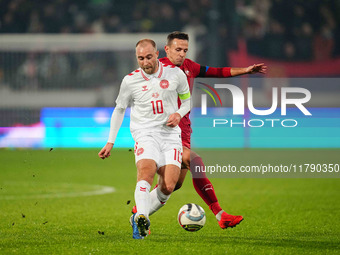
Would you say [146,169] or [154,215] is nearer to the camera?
[146,169]

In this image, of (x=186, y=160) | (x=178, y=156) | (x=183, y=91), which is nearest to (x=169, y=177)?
(x=178, y=156)

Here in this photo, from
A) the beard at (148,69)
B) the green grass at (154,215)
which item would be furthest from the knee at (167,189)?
the beard at (148,69)

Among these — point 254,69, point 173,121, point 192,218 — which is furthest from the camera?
point 254,69

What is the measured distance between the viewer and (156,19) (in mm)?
23359

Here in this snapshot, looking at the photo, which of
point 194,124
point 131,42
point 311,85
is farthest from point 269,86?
point 131,42

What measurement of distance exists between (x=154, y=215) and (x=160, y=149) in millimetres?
2523

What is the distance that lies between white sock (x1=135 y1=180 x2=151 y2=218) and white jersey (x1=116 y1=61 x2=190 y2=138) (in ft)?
1.67

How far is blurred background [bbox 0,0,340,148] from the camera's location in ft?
60.1

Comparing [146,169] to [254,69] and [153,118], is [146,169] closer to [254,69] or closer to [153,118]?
[153,118]

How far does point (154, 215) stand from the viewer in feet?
28.3

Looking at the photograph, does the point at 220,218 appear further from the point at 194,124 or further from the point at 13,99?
the point at 13,99

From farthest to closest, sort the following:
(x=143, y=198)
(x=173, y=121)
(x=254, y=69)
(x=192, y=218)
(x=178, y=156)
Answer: (x=254, y=69), (x=192, y=218), (x=178, y=156), (x=173, y=121), (x=143, y=198)

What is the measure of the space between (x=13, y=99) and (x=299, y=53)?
9590mm

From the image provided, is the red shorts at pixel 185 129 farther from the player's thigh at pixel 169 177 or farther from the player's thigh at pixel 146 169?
the player's thigh at pixel 146 169
